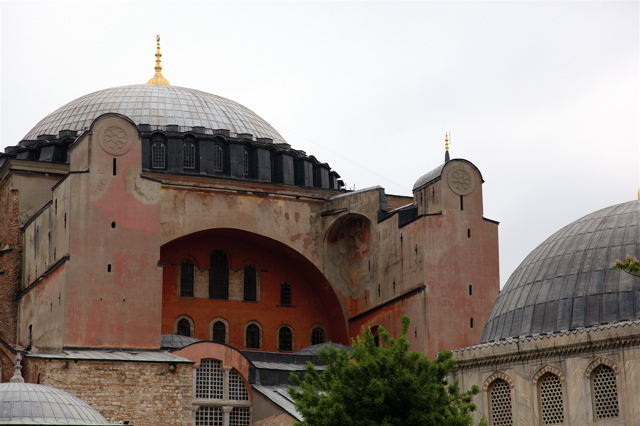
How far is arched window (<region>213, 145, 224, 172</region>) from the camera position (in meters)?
49.9

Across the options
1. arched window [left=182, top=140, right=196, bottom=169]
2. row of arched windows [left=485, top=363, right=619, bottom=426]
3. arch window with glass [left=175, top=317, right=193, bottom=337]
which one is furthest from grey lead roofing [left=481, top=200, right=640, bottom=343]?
arched window [left=182, top=140, right=196, bottom=169]

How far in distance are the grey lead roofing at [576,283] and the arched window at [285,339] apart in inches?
603

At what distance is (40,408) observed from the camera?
31.1 meters

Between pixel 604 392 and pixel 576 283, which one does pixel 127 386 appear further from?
pixel 604 392

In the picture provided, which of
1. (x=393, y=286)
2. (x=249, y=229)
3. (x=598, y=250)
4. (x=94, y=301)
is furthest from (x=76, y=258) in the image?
(x=598, y=250)

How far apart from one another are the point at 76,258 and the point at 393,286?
11.4 m

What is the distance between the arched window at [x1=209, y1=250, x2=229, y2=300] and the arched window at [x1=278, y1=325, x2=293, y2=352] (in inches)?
99.2

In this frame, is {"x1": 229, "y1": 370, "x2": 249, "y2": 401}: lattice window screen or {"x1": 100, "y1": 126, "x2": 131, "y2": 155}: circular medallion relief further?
{"x1": 100, "y1": 126, "x2": 131, "y2": 155}: circular medallion relief

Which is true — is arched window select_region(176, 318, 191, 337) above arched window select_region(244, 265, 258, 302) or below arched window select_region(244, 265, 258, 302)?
below

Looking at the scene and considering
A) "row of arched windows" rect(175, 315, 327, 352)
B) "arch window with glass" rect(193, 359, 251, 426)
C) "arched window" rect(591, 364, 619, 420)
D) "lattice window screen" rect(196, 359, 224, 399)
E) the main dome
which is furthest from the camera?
the main dome

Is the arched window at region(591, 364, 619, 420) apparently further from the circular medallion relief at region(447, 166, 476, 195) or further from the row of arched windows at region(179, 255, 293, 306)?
the row of arched windows at region(179, 255, 293, 306)

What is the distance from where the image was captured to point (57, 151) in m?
49.9

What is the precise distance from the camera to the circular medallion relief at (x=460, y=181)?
45.2 metres

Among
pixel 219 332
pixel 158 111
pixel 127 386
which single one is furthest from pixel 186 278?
pixel 127 386
